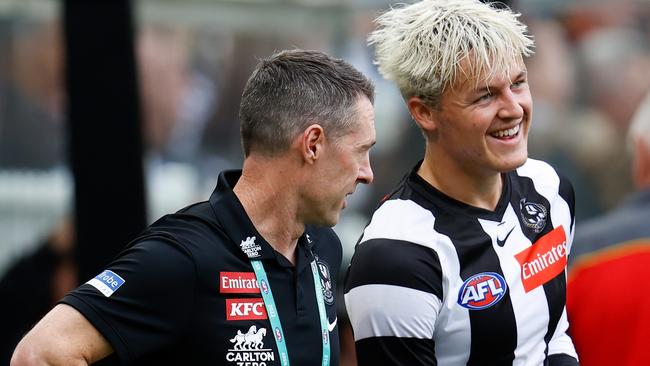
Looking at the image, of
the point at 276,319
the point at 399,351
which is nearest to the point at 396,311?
the point at 399,351

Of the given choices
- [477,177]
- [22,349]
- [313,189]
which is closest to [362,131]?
[313,189]

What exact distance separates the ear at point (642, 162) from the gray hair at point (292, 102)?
1.54 meters

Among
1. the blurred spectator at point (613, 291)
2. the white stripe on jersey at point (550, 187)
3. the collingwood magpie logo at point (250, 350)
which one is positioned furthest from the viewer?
the blurred spectator at point (613, 291)

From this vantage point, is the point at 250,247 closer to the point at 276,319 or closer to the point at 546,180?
the point at 276,319

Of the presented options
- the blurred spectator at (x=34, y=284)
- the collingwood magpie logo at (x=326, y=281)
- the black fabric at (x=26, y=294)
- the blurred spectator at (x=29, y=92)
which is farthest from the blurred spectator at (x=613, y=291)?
the blurred spectator at (x=29, y=92)

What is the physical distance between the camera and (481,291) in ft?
11.0

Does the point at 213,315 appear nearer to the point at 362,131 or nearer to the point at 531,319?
the point at 362,131

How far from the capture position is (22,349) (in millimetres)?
2850

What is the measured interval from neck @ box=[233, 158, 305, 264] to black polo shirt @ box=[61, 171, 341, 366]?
4 cm

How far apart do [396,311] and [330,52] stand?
3639 millimetres

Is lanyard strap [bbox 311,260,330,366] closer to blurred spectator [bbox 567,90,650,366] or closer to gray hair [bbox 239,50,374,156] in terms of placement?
gray hair [bbox 239,50,374,156]

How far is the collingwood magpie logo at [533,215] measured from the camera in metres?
3.59

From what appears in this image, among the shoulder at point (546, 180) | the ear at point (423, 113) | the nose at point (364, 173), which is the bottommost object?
the shoulder at point (546, 180)

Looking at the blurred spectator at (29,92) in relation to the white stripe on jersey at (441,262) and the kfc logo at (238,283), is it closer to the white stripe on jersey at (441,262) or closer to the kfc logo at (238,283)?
the white stripe on jersey at (441,262)
